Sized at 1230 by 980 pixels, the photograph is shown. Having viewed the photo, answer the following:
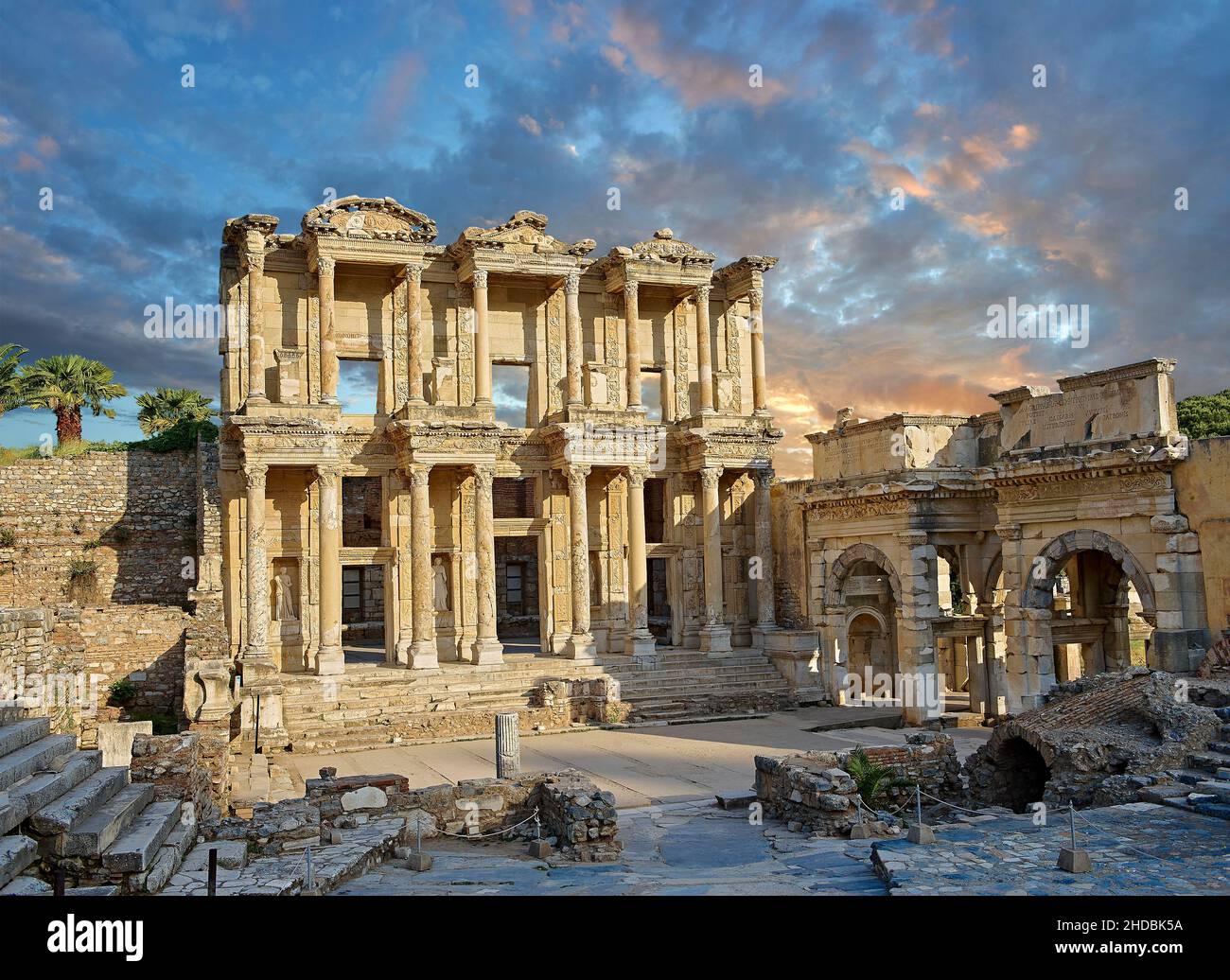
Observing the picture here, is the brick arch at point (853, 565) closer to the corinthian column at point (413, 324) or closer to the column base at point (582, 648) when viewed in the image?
the column base at point (582, 648)

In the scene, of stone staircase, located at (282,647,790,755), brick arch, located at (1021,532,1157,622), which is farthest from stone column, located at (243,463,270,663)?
brick arch, located at (1021,532,1157,622)

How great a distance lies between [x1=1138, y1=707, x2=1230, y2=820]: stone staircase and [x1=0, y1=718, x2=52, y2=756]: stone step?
12273mm

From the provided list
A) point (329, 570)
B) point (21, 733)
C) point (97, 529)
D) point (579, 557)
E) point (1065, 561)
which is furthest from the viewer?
point (97, 529)

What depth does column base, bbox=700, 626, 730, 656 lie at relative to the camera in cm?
2634

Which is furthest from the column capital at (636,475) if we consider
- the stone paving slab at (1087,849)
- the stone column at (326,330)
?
the stone paving slab at (1087,849)

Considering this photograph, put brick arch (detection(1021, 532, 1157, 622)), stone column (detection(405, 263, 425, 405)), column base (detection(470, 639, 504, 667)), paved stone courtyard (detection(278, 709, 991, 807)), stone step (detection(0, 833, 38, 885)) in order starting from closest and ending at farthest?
1. stone step (detection(0, 833, 38, 885))
2. paved stone courtyard (detection(278, 709, 991, 807))
3. brick arch (detection(1021, 532, 1157, 622))
4. column base (detection(470, 639, 504, 667))
5. stone column (detection(405, 263, 425, 405))

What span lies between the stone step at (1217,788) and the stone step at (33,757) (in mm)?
12209

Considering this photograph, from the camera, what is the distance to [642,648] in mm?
25250

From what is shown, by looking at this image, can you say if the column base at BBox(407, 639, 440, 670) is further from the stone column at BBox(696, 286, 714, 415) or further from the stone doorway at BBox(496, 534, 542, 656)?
the stone doorway at BBox(496, 534, 542, 656)

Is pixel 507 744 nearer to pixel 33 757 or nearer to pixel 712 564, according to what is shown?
pixel 33 757

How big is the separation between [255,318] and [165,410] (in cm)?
1691

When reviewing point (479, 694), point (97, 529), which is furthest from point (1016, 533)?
point (97, 529)

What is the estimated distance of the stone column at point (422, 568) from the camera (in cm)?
2384
